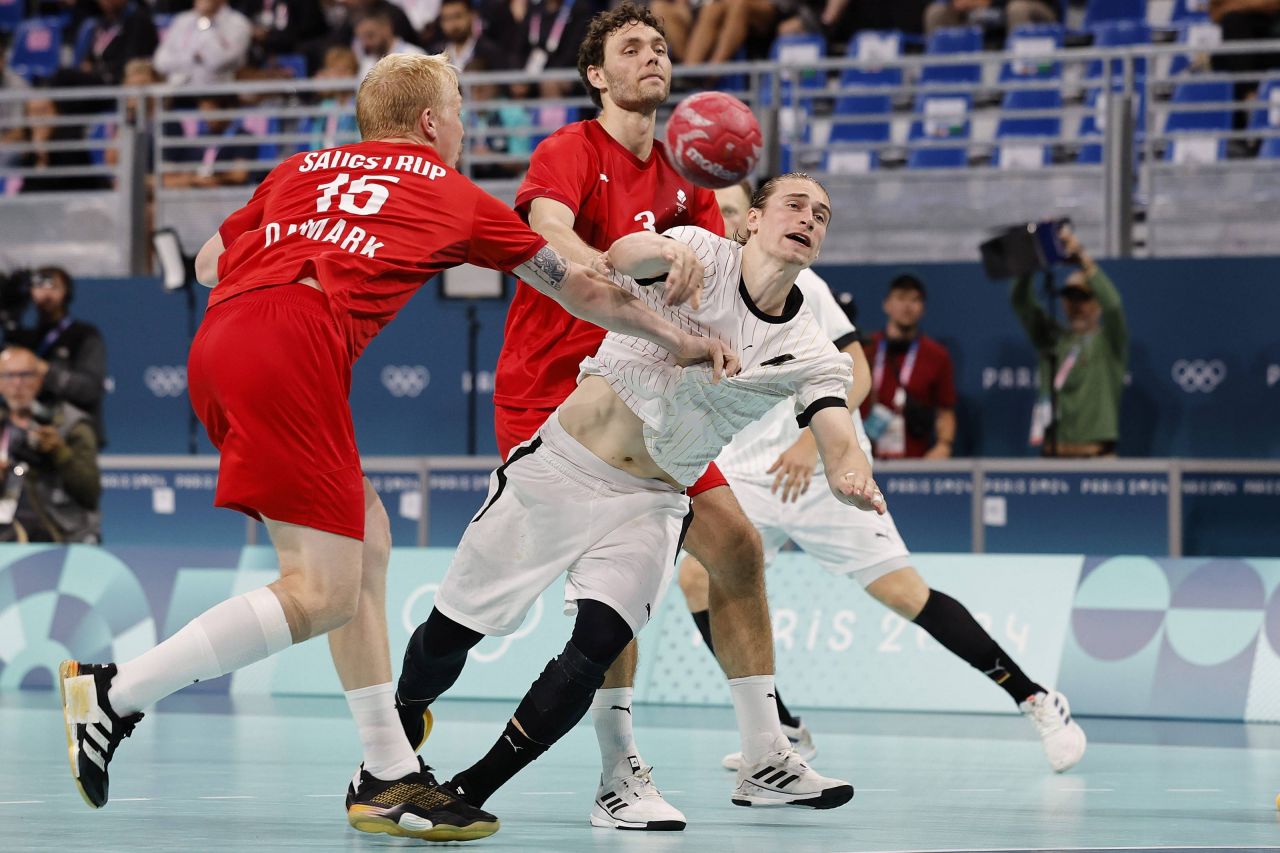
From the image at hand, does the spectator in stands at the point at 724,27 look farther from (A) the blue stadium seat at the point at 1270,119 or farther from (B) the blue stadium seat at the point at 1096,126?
(A) the blue stadium seat at the point at 1270,119

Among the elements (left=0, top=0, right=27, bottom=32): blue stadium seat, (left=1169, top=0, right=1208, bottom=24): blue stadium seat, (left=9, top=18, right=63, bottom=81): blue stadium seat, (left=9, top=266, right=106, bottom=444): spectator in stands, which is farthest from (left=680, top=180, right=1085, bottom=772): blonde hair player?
(left=0, top=0, right=27, bottom=32): blue stadium seat

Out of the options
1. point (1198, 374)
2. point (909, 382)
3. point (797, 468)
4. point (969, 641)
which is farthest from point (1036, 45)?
point (797, 468)

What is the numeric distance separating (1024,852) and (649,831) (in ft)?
3.85

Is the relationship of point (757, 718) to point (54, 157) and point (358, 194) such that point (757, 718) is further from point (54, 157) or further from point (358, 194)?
point (54, 157)

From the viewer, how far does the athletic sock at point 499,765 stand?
18.1 feet

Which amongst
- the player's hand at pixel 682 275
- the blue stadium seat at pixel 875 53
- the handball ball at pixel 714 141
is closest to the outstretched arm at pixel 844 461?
the player's hand at pixel 682 275

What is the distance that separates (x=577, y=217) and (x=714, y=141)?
92 cm

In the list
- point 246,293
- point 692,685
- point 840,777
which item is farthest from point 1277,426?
point 246,293

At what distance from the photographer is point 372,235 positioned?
17.3ft

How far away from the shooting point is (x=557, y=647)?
10438 mm

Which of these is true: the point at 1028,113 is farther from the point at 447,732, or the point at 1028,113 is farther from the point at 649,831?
the point at 649,831

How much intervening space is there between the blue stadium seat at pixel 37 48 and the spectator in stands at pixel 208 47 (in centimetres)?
238

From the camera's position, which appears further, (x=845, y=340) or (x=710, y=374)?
(x=845, y=340)

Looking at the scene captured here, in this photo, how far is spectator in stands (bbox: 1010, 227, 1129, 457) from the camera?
12539 millimetres
